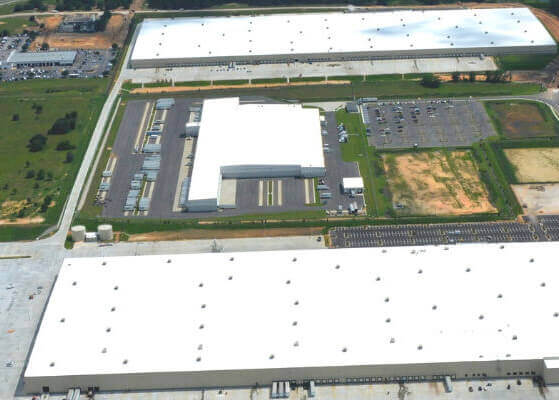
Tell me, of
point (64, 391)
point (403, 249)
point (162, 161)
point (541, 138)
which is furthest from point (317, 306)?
point (541, 138)

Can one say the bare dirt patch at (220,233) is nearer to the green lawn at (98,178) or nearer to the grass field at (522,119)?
the green lawn at (98,178)

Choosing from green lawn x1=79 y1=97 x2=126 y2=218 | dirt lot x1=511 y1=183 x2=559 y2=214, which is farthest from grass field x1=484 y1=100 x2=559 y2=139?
green lawn x1=79 y1=97 x2=126 y2=218

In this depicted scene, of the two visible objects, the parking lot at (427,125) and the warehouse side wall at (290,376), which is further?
the parking lot at (427,125)

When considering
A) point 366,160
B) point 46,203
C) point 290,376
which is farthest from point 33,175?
point 290,376

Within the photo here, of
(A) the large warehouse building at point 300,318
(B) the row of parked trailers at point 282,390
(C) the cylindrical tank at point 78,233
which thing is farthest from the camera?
(C) the cylindrical tank at point 78,233

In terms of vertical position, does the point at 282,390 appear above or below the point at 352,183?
below

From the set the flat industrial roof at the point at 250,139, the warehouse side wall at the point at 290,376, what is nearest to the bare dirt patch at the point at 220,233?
the flat industrial roof at the point at 250,139

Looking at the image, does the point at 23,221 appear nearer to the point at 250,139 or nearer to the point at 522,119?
the point at 250,139
